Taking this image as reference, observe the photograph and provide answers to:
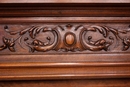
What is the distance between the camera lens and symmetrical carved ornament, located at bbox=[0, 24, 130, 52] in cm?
51

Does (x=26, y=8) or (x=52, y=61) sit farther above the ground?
(x=26, y=8)

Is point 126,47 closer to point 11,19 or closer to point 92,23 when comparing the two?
point 92,23

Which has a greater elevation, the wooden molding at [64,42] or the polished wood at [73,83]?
the wooden molding at [64,42]

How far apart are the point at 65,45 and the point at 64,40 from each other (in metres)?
0.01

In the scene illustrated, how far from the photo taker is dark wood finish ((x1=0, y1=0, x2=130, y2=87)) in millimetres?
496

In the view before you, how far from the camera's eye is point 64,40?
1.67ft

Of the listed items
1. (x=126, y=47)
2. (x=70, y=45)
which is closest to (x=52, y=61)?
(x=70, y=45)

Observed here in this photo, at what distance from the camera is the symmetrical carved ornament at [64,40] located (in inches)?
20.0

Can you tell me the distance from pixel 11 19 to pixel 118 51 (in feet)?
0.81

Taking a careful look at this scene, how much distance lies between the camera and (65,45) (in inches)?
20.1

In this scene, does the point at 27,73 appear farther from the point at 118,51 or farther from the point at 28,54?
the point at 118,51

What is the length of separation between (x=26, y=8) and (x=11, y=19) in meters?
0.05

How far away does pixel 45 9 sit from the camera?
494mm

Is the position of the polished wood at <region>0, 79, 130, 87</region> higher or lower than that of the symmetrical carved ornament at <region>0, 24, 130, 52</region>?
lower
